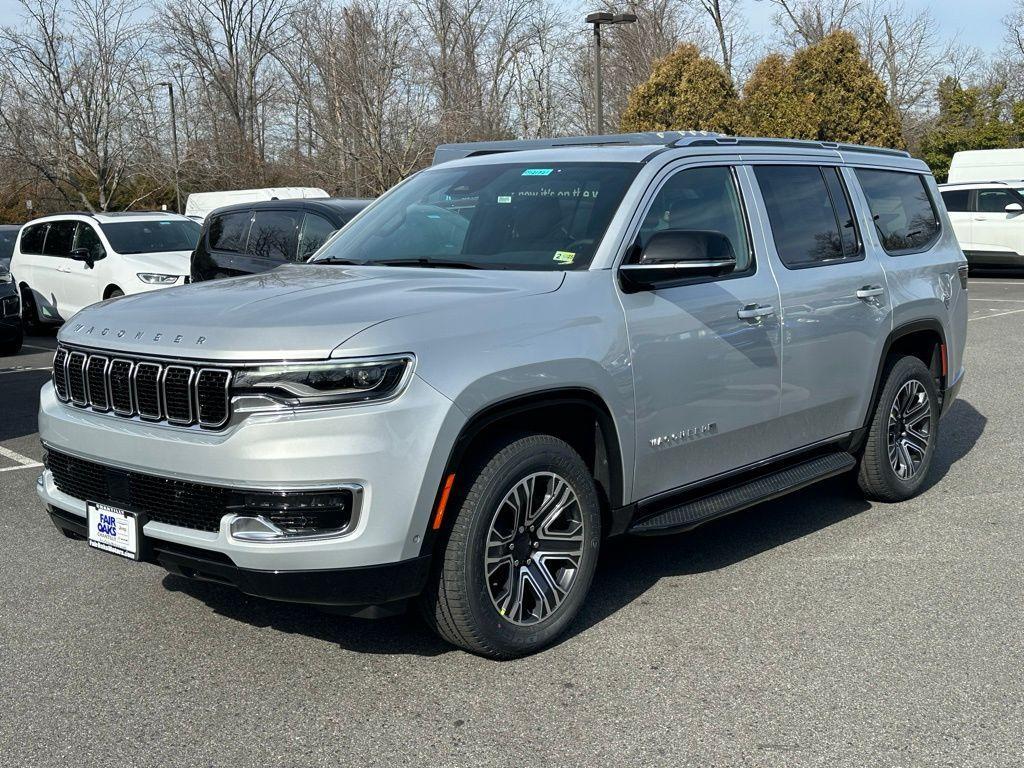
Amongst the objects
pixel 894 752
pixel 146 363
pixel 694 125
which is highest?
pixel 694 125

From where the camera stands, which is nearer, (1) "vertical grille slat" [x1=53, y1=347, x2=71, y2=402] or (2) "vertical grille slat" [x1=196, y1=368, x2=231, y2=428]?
(2) "vertical grille slat" [x1=196, y1=368, x2=231, y2=428]

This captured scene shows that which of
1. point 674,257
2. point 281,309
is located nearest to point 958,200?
point 674,257

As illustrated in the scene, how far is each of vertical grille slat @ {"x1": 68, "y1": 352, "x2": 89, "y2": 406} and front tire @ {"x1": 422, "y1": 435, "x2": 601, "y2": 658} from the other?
149cm

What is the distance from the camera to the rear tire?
6.10 metres

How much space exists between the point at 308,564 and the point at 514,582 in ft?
2.78

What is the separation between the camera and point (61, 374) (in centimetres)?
441

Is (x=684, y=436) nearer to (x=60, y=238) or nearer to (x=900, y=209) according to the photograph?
(x=900, y=209)

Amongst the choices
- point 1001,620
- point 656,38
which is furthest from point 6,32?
point 1001,620

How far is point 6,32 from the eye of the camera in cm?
2806

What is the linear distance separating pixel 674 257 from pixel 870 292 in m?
1.85

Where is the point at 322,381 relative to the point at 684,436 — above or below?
above

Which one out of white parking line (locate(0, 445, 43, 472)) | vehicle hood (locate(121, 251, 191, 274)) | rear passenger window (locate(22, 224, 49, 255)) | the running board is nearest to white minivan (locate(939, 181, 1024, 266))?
vehicle hood (locate(121, 251, 191, 274))

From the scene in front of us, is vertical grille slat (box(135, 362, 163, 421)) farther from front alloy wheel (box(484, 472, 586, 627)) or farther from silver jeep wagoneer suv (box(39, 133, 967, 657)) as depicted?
front alloy wheel (box(484, 472, 586, 627))

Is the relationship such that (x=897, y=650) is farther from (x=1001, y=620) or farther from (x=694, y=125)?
(x=694, y=125)
